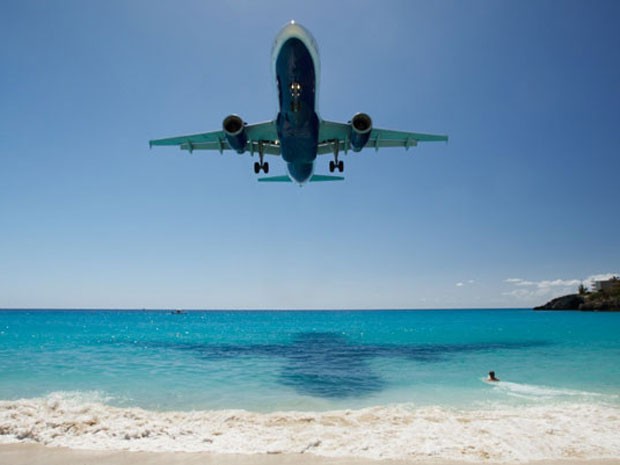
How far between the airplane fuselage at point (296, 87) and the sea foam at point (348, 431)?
1163 centimetres

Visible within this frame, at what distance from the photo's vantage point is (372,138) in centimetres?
2156

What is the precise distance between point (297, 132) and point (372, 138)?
627 centimetres

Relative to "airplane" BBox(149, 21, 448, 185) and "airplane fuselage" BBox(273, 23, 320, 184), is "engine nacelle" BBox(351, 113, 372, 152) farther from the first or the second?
"airplane fuselage" BBox(273, 23, 320, 184)

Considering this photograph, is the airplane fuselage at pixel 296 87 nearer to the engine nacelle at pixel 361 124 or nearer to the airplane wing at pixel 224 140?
the engine nacelle at pixel 361 124

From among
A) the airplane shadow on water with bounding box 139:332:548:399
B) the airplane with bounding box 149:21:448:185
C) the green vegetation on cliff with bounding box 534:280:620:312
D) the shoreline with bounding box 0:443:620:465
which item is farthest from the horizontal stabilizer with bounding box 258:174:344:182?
the green vegetation on cliff with bounding box 534:280:620:312

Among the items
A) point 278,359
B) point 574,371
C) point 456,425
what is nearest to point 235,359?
point 278,359

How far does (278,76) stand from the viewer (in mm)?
15391

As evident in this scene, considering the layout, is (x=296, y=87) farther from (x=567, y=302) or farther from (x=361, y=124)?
(x=567, y=302)

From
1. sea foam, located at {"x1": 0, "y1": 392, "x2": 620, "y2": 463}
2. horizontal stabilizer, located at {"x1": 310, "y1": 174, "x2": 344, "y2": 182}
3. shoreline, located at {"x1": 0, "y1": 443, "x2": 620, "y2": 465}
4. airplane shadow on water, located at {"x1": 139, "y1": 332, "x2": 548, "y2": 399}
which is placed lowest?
airplane shadow on water, located at {"x1": 139, "y1": 332, "x2": 548, "y2": 399}

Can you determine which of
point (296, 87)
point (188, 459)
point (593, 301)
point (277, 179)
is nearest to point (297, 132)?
point (296, 87)

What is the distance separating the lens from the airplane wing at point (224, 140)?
780 inches

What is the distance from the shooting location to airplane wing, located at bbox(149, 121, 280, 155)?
780 inches

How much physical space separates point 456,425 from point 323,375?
38.4 feet

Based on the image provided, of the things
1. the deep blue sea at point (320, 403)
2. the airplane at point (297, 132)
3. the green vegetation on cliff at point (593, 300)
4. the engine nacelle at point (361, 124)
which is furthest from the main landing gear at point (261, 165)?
the green vegetation on cliff at point (593, 300)
